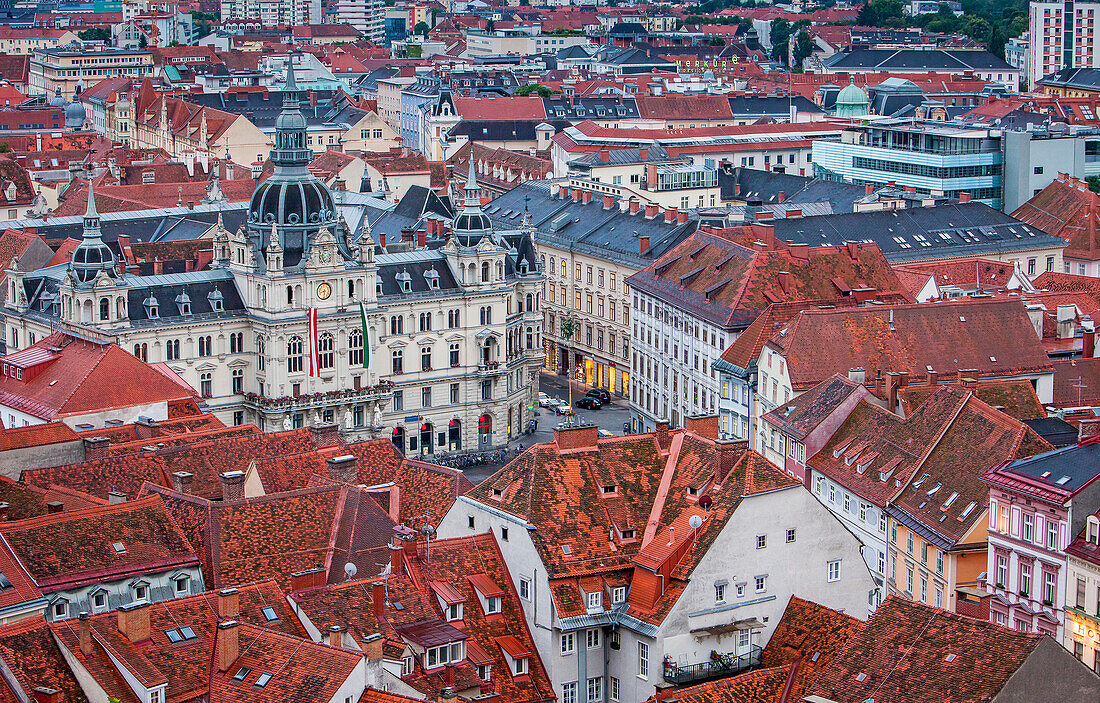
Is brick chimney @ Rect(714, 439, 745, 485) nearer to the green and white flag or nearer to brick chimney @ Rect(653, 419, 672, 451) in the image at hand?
brick chimney @ Rect(653, 419, 672, 451)

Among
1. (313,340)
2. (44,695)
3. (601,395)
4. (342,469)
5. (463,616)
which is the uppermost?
(342,469)

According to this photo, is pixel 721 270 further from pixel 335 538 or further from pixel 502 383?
pixel 335 538

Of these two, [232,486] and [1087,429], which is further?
[1087,429]

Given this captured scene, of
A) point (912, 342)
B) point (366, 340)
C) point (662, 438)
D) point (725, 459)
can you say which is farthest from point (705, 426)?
point (366, 340)

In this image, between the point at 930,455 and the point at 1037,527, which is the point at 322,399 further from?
the point at 1037,527

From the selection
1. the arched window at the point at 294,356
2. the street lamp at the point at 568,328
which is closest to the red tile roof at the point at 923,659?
the arched window at the point at 294,356
